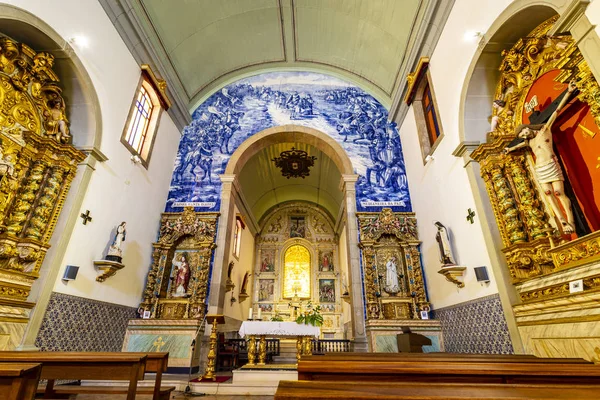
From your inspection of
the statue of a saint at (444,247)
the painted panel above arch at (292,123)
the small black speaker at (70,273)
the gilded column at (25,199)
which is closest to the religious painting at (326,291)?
the painted panel above arch at (292,123)

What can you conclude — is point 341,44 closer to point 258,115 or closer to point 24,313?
point 258,115

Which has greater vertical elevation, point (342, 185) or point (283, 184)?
point (283, 184)

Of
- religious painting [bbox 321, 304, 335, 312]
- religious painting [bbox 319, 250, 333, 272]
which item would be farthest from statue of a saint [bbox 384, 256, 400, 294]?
religious painting [bbox 319, 250, 333, 272]

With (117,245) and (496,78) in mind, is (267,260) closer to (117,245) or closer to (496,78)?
(117,245)

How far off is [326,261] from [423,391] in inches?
590

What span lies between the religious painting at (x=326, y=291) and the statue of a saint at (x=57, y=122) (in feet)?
41.8

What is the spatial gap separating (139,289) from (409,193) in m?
8.14

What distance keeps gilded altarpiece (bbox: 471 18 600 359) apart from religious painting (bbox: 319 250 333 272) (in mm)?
11612

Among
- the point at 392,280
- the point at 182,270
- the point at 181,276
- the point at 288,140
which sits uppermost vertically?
the point at 288,140

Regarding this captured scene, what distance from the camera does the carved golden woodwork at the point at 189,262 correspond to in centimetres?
757

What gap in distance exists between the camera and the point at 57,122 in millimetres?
5648

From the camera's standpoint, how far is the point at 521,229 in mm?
4613

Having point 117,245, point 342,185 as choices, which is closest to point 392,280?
point 342,185

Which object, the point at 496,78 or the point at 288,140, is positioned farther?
the point at 288,140
